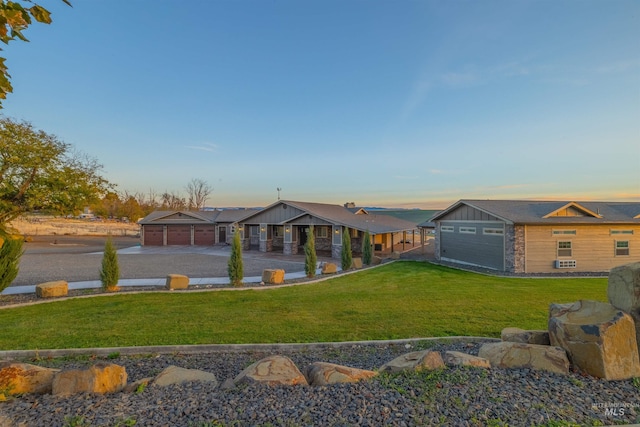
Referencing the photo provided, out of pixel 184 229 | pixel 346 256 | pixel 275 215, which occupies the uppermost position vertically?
pixel 275 215

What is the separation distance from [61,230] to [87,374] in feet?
159

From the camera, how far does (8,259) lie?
933 cm

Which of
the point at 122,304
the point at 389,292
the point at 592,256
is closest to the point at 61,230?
the point at 122,304

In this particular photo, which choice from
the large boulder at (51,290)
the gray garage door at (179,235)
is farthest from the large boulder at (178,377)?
the gray garage door at (179,235)

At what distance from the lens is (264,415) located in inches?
102

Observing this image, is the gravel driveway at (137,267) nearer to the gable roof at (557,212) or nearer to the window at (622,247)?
the gable roof at (557,212)

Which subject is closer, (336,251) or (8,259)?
(8,259)

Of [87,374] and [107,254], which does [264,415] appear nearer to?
[87,374]

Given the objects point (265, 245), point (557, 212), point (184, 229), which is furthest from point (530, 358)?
point (184, 229)

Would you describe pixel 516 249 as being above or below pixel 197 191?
below

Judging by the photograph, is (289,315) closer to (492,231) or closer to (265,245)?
(492,231)

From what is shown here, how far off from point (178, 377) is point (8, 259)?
1016 cm

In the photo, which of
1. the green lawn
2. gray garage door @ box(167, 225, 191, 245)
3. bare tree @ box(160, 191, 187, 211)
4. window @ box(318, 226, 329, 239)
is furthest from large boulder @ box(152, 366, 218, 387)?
bare tree @ box(160, 191, 187, 211)

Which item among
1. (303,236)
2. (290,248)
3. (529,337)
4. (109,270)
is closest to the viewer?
(529,337)
